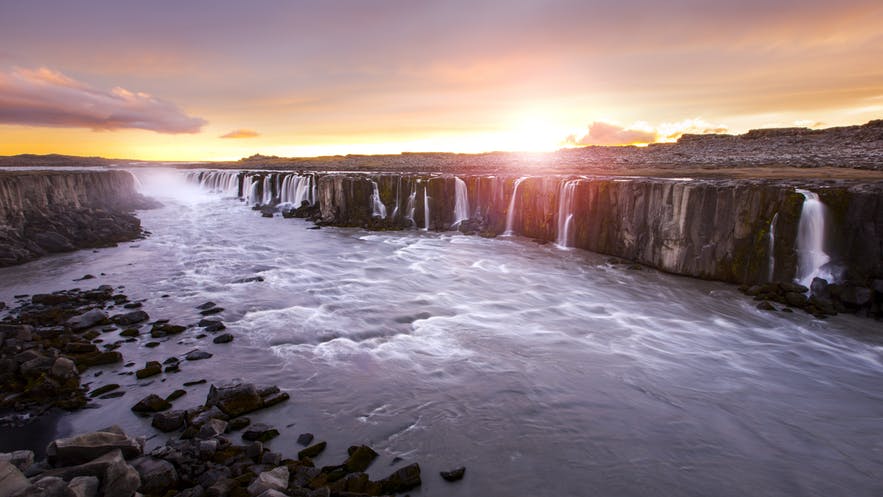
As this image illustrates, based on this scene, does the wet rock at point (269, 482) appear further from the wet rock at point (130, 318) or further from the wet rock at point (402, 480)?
the wet rock at point (130, 318)

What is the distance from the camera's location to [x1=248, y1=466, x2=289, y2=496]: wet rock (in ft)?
16.8

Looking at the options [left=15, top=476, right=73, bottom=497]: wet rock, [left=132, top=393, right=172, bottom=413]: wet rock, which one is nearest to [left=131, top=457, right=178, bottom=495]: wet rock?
[left=15, top=476, right=73, bottom=497]: wet rock

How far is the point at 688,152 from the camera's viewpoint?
44938mm

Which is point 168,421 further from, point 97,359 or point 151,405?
point 97,359

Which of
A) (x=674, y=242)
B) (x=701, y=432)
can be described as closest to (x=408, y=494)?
(x=701, y=432)

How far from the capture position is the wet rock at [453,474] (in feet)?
19.3

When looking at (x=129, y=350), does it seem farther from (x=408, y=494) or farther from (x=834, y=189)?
(x=834, y=189)

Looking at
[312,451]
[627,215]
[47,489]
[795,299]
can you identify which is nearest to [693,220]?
[627,215]

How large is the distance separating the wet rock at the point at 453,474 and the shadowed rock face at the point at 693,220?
544 inches

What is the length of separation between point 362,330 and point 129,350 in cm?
518

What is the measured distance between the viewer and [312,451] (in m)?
6.29

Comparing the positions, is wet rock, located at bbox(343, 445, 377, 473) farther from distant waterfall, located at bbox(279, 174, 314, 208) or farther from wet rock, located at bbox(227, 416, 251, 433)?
distant waterfall, located at bbox(279, 174, 314, 208)

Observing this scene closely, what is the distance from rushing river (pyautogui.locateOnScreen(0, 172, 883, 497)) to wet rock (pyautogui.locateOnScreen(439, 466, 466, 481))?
5.0 inches

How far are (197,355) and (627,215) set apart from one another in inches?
671
